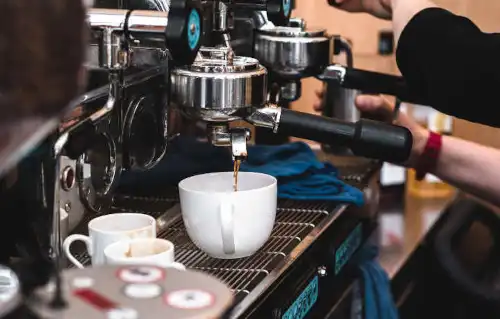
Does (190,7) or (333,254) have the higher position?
(190,7)

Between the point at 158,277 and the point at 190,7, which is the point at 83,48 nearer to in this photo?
the point at 158,277

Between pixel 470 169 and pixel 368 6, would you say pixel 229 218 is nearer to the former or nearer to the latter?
pixel 368 6

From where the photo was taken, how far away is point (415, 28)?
3.62ft

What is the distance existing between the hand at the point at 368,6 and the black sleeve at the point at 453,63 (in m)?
0.17

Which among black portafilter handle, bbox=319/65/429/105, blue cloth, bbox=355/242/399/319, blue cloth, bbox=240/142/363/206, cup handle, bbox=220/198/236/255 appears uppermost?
A: black portafilter handle, bbox=319/65/429/105

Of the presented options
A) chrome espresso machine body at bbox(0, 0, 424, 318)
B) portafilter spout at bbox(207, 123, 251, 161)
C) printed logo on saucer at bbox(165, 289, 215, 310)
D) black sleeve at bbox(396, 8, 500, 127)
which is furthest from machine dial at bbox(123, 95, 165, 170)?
printed logo on saucer at bbox(165, 289, 215, 310)

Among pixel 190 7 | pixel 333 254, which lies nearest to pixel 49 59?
pixel 190 7

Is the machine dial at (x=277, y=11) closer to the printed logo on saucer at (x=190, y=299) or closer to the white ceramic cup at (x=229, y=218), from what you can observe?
the white ceramic cup at (x=229, y=218)

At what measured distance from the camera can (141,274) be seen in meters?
0.55

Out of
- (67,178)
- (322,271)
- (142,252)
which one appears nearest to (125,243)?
(142,252)

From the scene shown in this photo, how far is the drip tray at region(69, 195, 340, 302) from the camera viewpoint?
2.82 ft

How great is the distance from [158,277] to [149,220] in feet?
0.94

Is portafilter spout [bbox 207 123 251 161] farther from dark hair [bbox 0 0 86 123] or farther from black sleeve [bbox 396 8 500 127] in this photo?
dark hair [bbox 0 0 86 123]

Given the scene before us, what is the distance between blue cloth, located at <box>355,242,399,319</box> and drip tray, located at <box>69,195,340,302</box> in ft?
0.61
